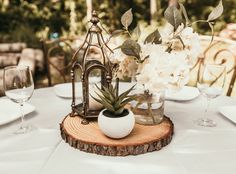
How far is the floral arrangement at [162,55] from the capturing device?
109 centimetres

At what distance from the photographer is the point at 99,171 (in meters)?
0.99

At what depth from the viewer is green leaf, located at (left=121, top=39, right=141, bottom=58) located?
1.14 meters

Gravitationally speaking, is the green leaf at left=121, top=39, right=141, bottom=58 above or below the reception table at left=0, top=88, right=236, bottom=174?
above

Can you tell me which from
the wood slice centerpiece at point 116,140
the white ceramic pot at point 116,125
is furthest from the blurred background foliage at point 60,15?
the white ceramic pot at point 116,125

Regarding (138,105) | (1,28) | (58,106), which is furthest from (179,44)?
(1,28)

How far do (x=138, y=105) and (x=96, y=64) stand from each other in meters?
0.21

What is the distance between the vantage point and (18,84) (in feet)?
4.03

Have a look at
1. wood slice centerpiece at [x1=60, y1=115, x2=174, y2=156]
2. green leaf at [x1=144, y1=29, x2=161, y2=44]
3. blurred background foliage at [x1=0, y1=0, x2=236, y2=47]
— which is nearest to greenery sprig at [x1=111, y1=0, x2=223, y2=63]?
green leaf at [x1=144, y1=29, x2=161, y2=44]

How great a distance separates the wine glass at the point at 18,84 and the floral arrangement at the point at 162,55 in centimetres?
31

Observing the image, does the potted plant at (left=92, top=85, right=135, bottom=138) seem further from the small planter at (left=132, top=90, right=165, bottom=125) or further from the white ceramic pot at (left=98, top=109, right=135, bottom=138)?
the small planter at (left=132, top=90, right=165, bottom=125)

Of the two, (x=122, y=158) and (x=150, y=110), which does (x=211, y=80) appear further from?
(x=122, y=158)

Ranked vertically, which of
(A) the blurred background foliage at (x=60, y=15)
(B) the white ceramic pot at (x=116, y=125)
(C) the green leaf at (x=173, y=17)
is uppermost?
(A) the blurred background foliage at (x=60, y=15)

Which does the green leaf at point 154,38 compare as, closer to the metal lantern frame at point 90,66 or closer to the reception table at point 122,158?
the metal lantern frame at point 90,66

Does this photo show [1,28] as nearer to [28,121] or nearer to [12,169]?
[28,121]
